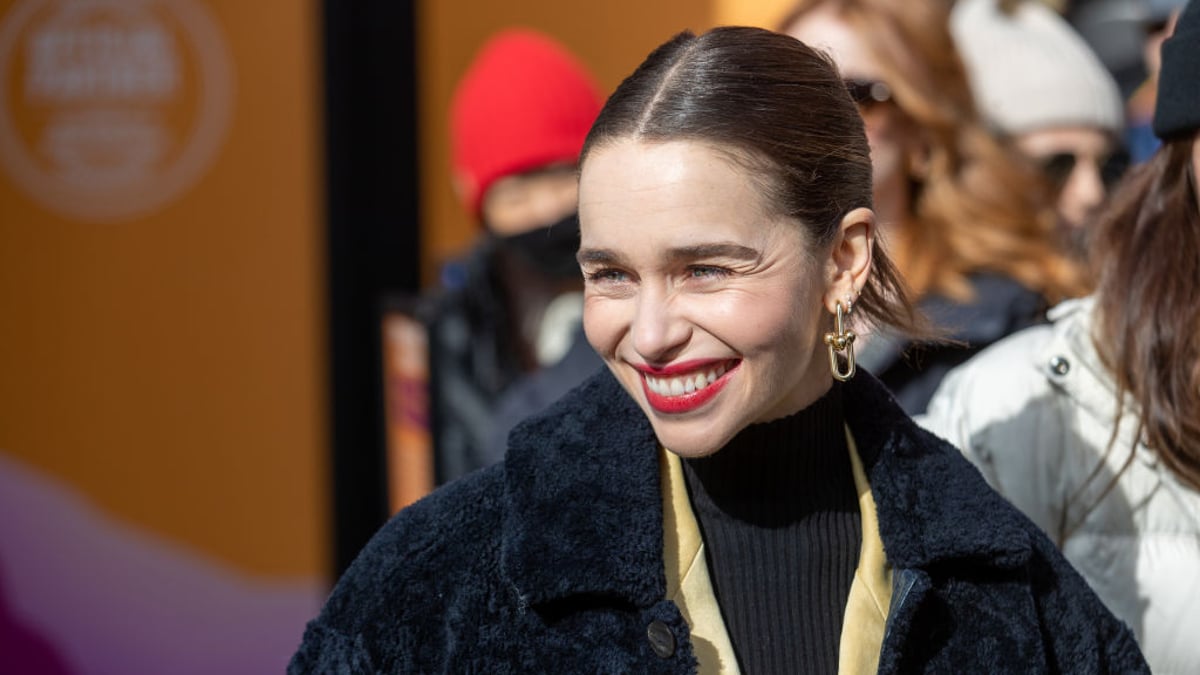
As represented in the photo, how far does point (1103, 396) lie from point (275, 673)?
309cm

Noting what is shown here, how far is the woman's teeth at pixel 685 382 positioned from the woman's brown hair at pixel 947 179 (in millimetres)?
1332

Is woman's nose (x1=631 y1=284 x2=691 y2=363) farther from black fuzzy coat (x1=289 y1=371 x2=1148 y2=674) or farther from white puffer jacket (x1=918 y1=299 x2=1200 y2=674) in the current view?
white puffer jacket (x1=918 y1=299 x2=1200 y2=674)

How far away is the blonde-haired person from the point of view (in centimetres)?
304

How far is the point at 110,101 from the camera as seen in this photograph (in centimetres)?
466

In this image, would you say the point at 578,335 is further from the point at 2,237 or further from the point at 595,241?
the point at 2,237

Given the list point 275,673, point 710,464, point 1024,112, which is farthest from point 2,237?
point 710,464

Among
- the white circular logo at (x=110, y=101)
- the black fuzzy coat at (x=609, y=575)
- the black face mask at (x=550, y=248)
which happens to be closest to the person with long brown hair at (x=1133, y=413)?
the black fuzzy coat at (x=609, y=575)

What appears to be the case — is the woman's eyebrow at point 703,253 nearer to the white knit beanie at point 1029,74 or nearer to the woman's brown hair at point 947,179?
the woman's brown hair at point 947,179

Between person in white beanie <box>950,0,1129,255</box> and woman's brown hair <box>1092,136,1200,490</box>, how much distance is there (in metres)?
1.36

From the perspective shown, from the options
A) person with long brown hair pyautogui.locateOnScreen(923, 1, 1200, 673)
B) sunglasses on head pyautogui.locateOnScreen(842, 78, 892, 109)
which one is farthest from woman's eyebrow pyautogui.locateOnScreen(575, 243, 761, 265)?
sunglasses on head pyautogui.locateOnScreen(842, 78, 892, 109)

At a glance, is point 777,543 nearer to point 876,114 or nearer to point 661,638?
point 661,638

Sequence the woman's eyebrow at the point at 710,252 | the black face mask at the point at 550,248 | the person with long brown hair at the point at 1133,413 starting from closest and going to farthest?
1. the woman's eyebrow at the point at 710,252
2. the person with long brown hair at the point at 1133,413
3. the black face mask at the point at 550,248

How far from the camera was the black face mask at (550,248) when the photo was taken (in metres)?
3.77

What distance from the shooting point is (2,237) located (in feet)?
15.0
